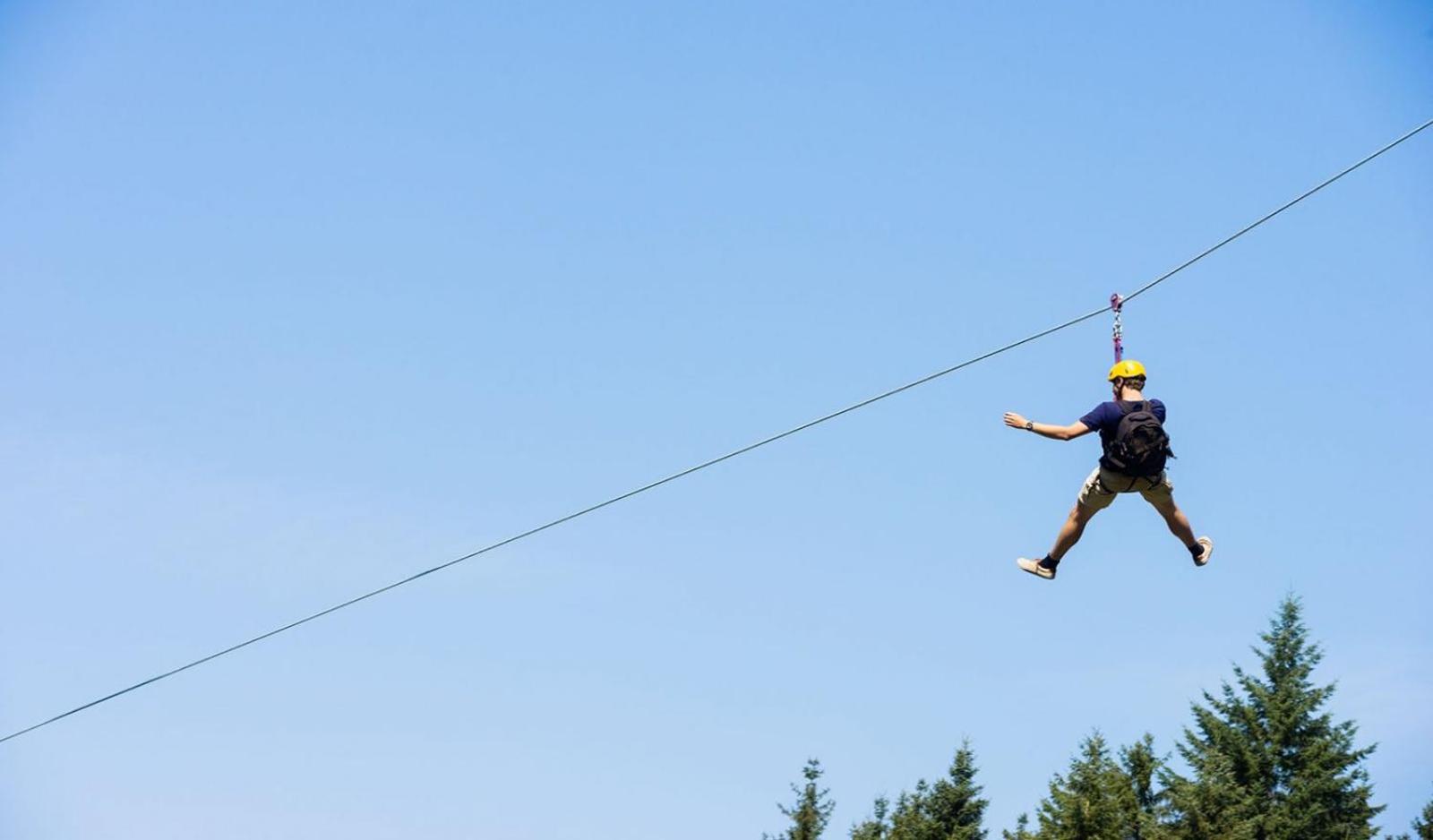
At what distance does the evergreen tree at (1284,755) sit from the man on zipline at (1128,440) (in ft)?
84.4

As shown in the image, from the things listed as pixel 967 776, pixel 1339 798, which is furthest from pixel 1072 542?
pixel 1339 798

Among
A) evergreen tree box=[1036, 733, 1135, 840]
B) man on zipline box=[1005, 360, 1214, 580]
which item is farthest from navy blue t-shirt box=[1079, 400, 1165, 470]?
evergreen tree box=[1036, 733, 1135, 840]

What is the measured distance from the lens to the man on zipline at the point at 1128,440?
1331 centimetres

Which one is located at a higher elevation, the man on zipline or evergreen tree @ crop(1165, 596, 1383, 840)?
evergreen tree @ crop(1165, 596, 1383, 840)

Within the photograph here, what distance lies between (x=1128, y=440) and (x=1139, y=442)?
0.09 m

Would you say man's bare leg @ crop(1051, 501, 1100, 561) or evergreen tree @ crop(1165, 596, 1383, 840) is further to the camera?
evergreen tree @ crop(1165, 596, 1383, 840)

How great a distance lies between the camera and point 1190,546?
575 inches

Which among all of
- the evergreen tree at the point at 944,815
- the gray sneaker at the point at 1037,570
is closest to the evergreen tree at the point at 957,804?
the evergreen tree at the point at 944,815

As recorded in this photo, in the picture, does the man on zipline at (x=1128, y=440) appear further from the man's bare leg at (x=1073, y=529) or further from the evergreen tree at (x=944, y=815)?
the evergreen tree at (x=944, y=815)

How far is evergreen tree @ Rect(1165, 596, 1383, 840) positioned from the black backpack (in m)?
26.3

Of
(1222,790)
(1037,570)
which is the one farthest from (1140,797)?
(1037,570)

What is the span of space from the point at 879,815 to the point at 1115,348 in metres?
26.4

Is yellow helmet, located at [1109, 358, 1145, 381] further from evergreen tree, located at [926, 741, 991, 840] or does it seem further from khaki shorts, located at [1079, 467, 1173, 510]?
evergreen tree, located at [926, 741, 991, 840]

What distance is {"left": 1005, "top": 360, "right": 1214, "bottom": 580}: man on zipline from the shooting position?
13312 millimetres
